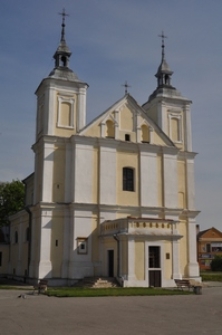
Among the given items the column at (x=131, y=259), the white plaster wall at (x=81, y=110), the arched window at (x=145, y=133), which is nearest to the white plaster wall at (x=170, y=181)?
the arched window at (x=145, y=133)

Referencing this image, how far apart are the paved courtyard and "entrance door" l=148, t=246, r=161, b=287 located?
912 cm

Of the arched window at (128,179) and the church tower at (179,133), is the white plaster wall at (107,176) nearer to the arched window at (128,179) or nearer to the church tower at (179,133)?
the arched window at (128,179)

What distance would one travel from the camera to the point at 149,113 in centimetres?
3766

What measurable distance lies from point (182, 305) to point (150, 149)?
17740mm

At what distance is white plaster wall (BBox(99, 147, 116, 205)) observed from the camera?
102 ft

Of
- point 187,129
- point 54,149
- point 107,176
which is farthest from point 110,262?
point 187,129

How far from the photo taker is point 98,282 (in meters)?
27.0

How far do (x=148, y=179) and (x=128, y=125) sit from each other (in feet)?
14.5

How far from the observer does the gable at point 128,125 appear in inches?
1296

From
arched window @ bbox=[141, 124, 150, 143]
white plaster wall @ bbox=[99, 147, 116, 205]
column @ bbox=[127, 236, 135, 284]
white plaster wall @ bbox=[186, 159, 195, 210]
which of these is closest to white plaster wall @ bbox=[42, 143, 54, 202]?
white plaster wall @ bbox=[99, 147, 116, 205]

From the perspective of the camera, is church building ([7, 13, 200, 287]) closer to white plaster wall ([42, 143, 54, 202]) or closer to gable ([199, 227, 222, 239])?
white plaster wall ([42, 143, 54, 202])

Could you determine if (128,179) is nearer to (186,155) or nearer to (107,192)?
(107,192)

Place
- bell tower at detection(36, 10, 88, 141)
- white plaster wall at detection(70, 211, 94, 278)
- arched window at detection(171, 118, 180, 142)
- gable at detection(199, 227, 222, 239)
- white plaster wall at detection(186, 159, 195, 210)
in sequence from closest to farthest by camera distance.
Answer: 1. white plaster wall at detection(70, 211, 94, 278)
2. bell tower at detection(36, 10, 88, 141)
3. white plaster wall at detection(186, 159, 195, 210)
4. arched window at detection(171, 118, 180, 142)
5. gable at detection(199, 227, 222, 239)

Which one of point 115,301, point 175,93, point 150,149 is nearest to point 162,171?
point 150,149
